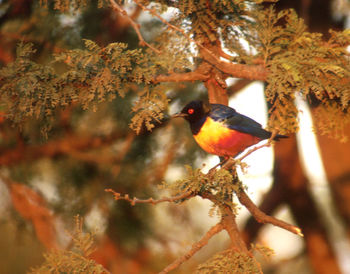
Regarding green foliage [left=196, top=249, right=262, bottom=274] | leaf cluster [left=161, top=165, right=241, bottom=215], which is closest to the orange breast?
leaf cluster [left=161, top=165, right=241, bottom=215]

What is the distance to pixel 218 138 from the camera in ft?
6.37

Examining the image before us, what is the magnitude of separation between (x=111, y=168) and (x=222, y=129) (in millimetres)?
1572

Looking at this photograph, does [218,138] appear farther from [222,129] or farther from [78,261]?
[78,261]

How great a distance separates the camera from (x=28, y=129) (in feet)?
11.3

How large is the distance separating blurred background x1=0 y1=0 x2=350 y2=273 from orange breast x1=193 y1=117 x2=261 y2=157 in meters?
1.20

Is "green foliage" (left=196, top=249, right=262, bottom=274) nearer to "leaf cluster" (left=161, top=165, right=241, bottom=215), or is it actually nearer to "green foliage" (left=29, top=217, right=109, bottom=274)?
"leaf cluster" (left=161, top=165, right=241, bottom=215)

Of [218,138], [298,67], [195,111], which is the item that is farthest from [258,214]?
[298,67]

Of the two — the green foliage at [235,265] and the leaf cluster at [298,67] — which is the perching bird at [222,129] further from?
the green foliage at [235,265]

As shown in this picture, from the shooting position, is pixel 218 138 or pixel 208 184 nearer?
pixel 208 184

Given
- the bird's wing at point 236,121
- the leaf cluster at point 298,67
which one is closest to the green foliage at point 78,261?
the bird's wing at point 236,121

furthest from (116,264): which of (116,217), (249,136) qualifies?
(249,136)

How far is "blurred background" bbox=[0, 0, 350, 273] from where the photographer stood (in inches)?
130

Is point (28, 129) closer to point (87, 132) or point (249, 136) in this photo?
point (87, 132)

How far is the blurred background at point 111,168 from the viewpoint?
330 centimetres
